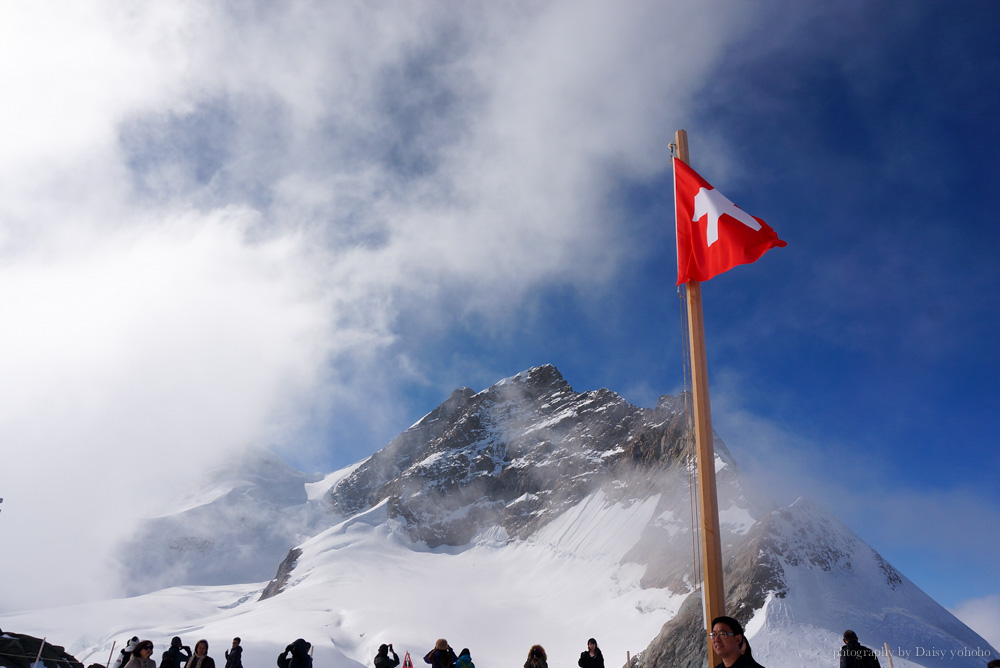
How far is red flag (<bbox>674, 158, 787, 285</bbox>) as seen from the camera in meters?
7.61

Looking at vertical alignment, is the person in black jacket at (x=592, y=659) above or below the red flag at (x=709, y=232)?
below

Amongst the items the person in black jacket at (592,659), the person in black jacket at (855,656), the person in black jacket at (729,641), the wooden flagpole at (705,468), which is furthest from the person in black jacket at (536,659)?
the person in black jacket at (729,641)

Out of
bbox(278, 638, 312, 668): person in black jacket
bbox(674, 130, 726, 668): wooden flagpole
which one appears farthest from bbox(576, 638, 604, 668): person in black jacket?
bbox(278, 638, 312, 668): person in black jacket

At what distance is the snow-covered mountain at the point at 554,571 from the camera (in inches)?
1722

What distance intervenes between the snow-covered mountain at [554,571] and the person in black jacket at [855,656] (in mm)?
30705

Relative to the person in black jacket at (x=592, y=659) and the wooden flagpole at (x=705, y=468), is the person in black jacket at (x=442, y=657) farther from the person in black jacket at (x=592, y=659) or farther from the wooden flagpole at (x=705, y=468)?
the wooden flagpole at (x=705, y=468)

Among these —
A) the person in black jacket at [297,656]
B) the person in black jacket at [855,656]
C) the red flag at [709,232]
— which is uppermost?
the red flag at [709,232]

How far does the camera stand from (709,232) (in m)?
7.87

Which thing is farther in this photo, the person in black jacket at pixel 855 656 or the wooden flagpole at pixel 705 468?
the person in black jacket at pixel 855 656

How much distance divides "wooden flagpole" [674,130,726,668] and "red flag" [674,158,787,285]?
0.36 m

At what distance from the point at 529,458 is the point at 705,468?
154687 mm

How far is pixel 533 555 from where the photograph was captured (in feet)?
368

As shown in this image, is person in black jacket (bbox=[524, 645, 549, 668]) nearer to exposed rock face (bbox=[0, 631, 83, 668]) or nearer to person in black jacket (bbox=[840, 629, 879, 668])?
person in black jacket (bbox=[840, 629, 879, 668])

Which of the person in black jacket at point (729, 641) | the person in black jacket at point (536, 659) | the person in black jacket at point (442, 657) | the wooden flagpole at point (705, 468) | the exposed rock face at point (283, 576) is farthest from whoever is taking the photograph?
the exposed rock face at point (283, 576)
